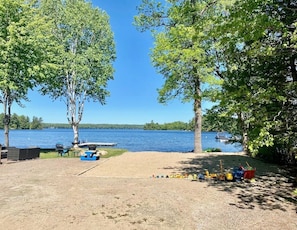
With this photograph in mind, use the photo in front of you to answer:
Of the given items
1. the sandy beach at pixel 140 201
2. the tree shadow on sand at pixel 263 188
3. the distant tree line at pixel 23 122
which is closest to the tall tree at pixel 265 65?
the tree shadow on sand at pixel 263 188

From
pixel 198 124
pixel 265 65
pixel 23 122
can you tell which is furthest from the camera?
pixel 23 122

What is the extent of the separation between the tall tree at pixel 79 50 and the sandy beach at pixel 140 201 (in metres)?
14.8

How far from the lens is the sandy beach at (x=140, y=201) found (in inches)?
245

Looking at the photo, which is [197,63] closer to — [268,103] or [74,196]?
[268,103]

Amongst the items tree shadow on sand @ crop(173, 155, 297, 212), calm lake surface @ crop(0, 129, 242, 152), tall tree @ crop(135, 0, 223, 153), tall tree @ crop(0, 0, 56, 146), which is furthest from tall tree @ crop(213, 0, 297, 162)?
tall tree @ crop(0, 0, 56, 146)

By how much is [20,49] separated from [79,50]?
7316mm

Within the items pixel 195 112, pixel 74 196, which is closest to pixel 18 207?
pixel 74 196

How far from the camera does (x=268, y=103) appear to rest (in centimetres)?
947

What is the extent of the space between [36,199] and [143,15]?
17614mm

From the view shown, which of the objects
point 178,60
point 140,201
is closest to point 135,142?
point 178,60

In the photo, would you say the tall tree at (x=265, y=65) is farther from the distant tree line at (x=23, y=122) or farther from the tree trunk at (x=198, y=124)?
the distant tree line at (x=23, y=122)

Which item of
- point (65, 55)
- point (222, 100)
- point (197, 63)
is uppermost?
point (65, 55)

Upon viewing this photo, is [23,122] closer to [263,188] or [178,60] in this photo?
[178,60]

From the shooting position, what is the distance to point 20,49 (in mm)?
19969
